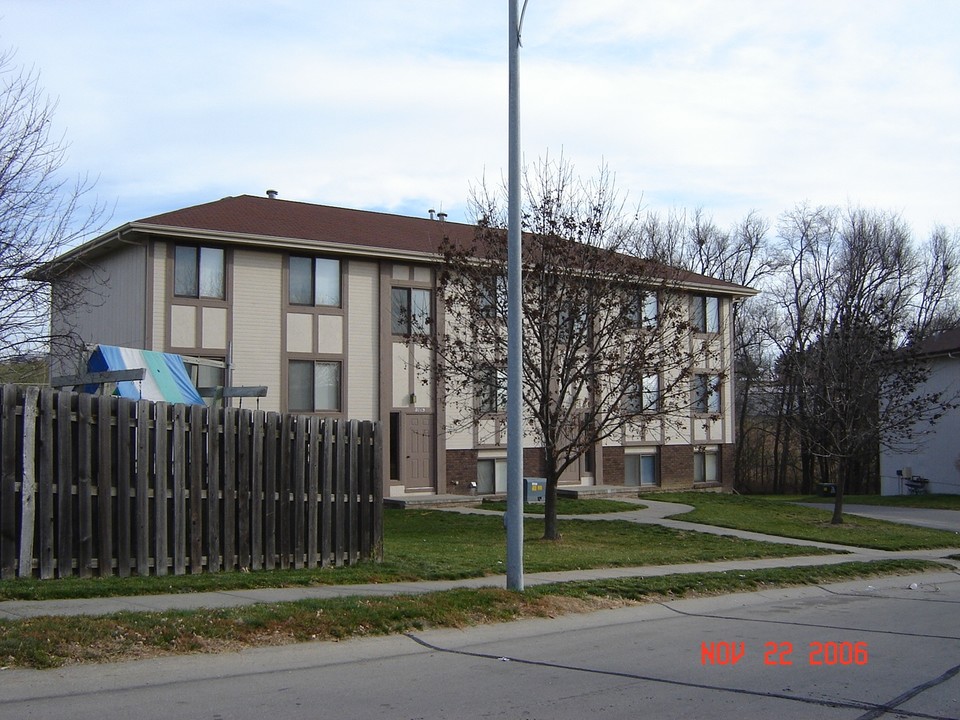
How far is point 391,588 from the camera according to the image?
39.3ft

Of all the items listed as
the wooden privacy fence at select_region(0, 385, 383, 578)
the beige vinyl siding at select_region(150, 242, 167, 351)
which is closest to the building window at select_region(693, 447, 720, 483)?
the beige vinyl siding at select_region(150, 242, 167, 351)

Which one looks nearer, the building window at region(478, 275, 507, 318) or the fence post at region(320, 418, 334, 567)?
the fence post at region(320, 418, 334, 567)

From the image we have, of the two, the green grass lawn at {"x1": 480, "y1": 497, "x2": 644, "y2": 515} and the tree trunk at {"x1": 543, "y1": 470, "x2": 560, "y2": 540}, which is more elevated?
the tree trunk at {"x1": 543, "y1": 470, "x2": 560, "y2": 540}

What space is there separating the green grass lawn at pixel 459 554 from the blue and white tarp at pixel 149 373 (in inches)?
169

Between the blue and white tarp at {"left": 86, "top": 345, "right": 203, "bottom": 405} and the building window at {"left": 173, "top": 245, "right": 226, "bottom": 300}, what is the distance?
10.2 meters

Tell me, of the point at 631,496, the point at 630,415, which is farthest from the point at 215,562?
the point at 631,496

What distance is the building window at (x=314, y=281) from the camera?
2852 cm

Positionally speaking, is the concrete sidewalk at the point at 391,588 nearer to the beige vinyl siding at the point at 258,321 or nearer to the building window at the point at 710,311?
the beige vinyl siding at the point at 258,321

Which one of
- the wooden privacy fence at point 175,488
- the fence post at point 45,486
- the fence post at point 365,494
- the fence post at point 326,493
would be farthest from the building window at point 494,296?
the fence post at point 45,486

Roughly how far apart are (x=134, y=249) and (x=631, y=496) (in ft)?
57.7

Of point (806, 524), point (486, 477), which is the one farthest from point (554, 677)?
point (486, 477)

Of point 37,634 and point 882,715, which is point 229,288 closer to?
point 37,634

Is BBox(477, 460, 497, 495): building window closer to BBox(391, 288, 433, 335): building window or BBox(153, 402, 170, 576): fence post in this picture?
BBox(391, 288, 433, 335): building window

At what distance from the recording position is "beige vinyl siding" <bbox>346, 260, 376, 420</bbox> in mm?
29172
